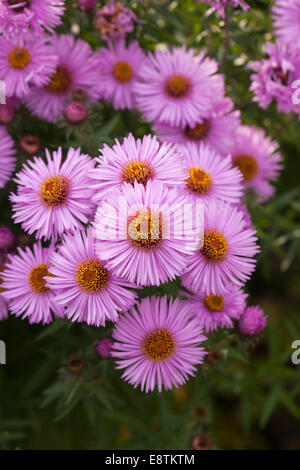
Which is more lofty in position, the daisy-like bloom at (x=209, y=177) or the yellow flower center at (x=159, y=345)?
the daisy-like bloom at (x=209, y=177)

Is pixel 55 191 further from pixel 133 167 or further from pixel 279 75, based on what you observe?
pixel 279 75

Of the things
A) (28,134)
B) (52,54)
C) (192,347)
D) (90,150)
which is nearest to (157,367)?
(192,347)

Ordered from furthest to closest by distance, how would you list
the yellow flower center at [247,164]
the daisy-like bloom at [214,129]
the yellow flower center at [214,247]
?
the yellow flower center at [247,164]
the daisy-like bloom at [214,129]
the yellow flower center at [214,247]

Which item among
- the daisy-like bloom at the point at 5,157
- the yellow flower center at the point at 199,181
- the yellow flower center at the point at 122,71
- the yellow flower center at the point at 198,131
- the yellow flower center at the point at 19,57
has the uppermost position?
the yellow flower center at the point at 122,71

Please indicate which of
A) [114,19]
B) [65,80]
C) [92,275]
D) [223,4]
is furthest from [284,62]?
[92,275]

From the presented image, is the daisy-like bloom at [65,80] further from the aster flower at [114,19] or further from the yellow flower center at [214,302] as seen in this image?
the yellow flower center at [214,302]

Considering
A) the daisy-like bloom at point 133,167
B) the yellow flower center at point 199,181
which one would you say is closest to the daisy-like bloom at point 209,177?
the yellow flower center at point 199,181

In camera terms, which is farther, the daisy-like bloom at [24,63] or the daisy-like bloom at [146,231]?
the daisy-like bloom at [24,63]

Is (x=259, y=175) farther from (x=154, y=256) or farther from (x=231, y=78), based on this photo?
(x=154, y=256)
